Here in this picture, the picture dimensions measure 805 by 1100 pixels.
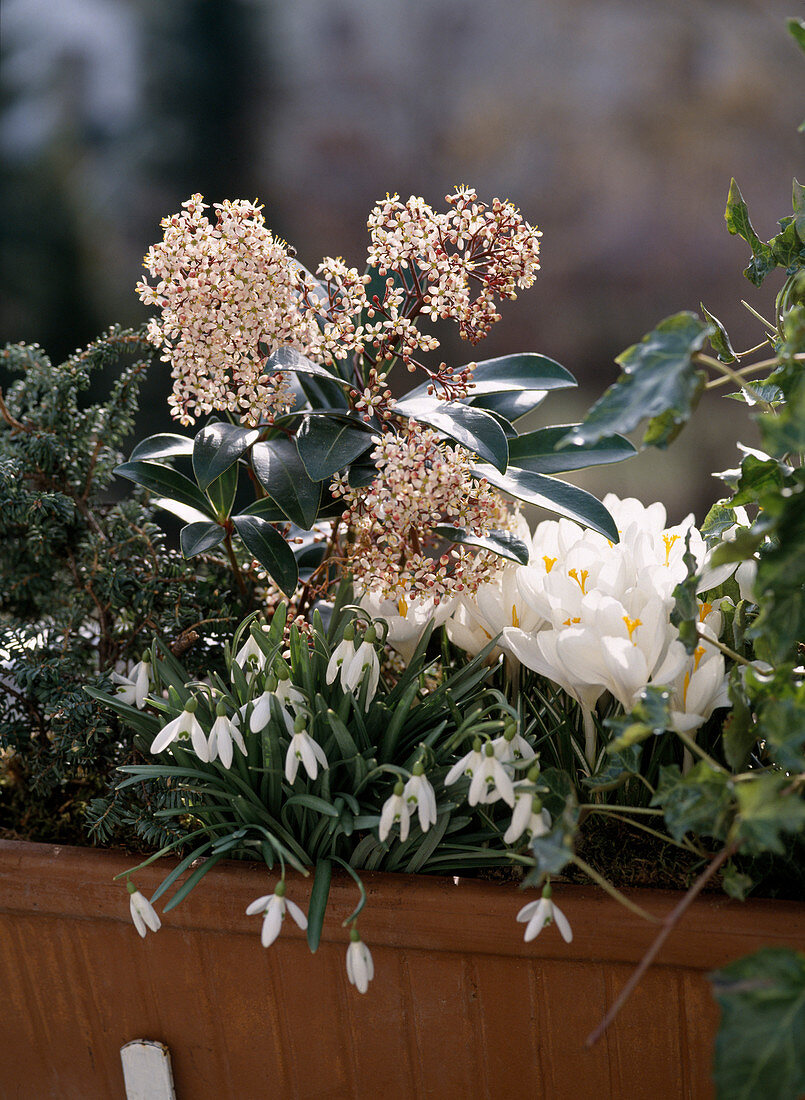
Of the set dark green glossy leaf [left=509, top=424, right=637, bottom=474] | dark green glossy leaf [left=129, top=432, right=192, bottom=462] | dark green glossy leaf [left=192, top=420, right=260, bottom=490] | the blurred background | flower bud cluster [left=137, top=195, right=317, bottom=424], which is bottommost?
dark green glossy leaf [left=509, top=424, right=637, bottom=474]

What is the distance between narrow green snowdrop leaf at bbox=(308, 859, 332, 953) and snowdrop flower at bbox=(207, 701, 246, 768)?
0.43 ft

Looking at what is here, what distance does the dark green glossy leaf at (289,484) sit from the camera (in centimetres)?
91

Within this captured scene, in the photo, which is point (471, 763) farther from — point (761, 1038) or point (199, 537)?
point (199, 537)

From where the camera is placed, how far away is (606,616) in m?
0.76

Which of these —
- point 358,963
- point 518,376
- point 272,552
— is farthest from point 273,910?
point 518,376

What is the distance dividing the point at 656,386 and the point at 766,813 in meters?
0.27

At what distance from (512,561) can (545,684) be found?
149 millimetres

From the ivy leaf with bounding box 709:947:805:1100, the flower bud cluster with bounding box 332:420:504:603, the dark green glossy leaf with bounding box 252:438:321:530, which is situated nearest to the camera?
the ivy leaf with bounding box 709:947:805:1100

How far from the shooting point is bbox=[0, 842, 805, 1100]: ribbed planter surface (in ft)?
2.37

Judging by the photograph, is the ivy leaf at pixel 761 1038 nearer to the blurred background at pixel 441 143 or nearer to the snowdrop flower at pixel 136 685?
the snowdrop flower at pixel 136 685

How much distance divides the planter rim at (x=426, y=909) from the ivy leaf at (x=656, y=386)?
413mm

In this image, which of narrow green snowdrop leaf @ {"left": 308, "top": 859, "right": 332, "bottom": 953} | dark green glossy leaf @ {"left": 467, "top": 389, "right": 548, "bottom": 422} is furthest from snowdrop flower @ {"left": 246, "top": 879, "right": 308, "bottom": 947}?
dark green glossy leaf @ {"left": 467, "top": 389, "right": 548, "bottom": 422}

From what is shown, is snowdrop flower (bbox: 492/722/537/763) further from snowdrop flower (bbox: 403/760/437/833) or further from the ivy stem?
the ivy stem

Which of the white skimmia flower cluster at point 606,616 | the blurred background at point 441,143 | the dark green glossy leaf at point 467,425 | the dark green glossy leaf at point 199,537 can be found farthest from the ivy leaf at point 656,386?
the blurred background at point 441,143
